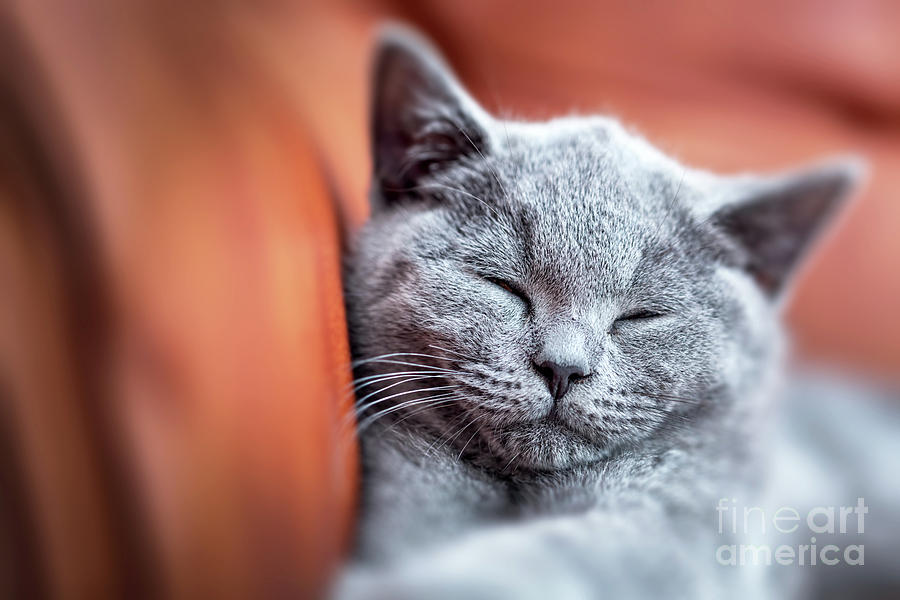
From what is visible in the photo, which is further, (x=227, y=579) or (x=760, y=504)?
(x=760, y=504)

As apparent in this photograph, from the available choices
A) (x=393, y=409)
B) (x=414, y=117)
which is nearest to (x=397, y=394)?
(x=393, y=409)

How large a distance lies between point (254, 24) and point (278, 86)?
94mm

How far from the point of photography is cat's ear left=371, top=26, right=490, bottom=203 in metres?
0.61

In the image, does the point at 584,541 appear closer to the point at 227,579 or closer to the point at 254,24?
the point at 227,579

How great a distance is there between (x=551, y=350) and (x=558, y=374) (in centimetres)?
2

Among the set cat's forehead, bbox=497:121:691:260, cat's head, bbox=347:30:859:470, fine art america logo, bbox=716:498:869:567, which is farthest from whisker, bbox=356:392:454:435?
fine art america logo, bbox=716:498:869:567

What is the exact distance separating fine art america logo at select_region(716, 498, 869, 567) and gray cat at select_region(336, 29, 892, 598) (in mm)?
17

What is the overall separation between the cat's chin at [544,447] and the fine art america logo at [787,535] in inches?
6.3

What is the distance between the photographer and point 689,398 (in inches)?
22.0

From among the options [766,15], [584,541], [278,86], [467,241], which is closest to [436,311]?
[467,241]

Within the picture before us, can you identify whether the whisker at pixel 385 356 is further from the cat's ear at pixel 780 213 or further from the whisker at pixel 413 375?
the cat's ear at pixel 780 213

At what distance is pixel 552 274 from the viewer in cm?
52

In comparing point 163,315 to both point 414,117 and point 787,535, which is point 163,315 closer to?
point 414,117

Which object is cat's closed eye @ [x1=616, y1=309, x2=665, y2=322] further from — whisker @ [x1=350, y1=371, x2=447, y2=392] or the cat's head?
whisker @ [x1=350, y1=371, x2=447, y2=392]
